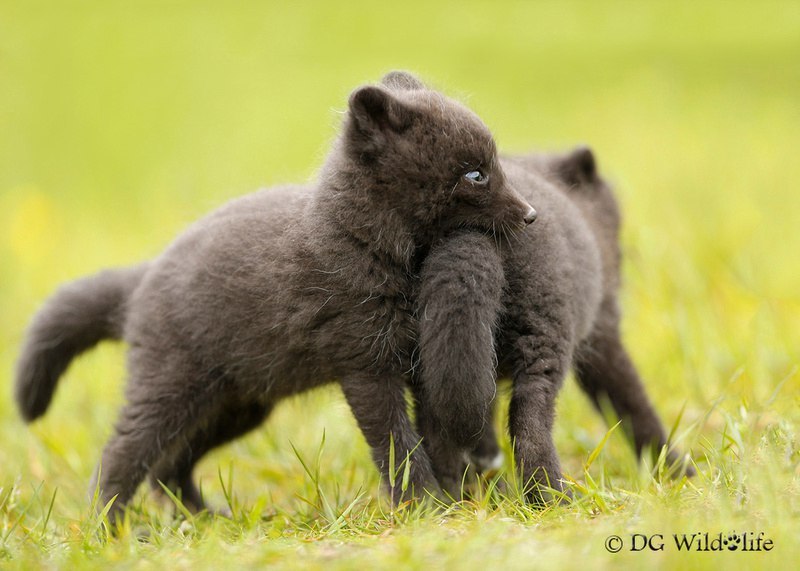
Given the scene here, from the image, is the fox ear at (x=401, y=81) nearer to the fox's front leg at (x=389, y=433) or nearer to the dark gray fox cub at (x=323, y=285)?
the dark gray fox cub at (x=323, y=285)

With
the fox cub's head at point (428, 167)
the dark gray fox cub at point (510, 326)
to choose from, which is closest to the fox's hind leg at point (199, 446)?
the dark gray fox cub at point (510, 326)

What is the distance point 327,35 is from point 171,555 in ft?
33.6

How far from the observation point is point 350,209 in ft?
12.6

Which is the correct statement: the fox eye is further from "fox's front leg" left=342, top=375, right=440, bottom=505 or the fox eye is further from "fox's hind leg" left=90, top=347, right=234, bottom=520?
"fox's hind leg" left=90, top=347, right=234, bottom=520

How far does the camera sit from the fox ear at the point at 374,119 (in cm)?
372

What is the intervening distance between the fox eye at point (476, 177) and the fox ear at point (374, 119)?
329 mm

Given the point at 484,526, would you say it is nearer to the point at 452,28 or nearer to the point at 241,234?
the point at 241,234

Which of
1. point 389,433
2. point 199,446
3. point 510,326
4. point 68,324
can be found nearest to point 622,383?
point 510,326

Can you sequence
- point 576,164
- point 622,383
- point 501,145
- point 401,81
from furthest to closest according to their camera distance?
point 501,145 → point 576,164 → point 622,383 → point 401,81

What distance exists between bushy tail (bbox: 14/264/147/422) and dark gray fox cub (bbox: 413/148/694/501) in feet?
6.22

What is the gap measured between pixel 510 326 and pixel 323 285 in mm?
819

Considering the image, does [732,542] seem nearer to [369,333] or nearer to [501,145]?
[369,333]

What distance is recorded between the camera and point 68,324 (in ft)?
16.2

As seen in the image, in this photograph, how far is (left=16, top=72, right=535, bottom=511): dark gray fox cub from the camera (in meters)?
3.79
